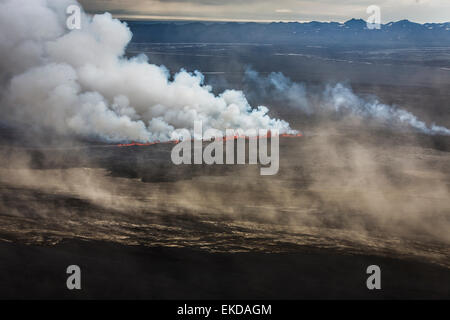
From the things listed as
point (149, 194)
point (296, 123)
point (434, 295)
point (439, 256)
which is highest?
point (296, 123)

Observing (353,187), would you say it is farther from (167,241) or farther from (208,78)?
(208,78)

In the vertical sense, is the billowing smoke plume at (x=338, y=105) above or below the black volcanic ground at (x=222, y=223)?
above

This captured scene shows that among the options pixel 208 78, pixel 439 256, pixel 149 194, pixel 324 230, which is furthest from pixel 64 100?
pixel 208 78

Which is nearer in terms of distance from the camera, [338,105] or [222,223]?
[222,223]

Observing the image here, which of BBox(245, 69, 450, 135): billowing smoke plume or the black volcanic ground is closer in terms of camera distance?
the black volcanic ground

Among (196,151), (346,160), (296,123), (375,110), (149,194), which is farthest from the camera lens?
(375,110)

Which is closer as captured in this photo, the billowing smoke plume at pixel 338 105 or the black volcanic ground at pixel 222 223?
the black volcanic ground at pixel 222 223

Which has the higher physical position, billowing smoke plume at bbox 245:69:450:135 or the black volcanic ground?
billowing smoke plume at bbox 245:69:450:135

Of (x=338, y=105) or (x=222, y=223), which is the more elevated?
(x=338, y=105)
